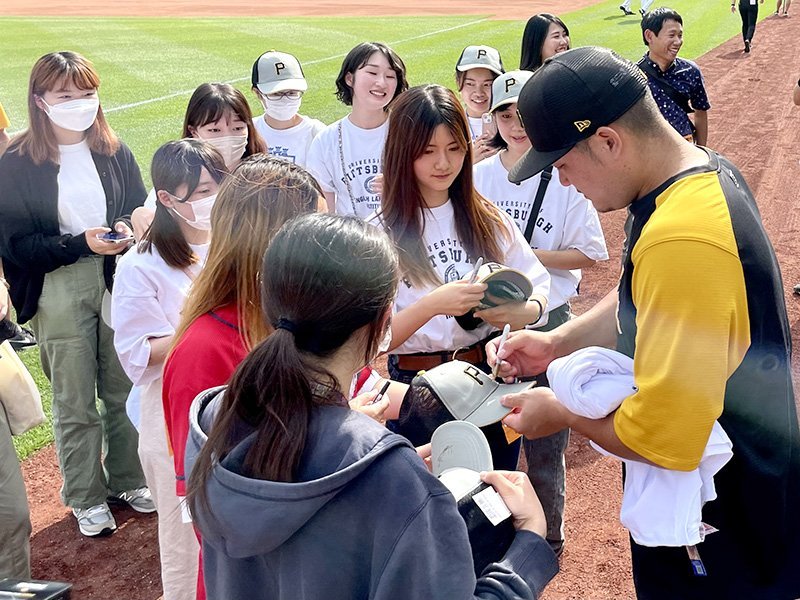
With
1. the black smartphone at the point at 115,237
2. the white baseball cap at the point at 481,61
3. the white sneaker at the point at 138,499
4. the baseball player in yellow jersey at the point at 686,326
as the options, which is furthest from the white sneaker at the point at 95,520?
the white baseball cap at the point at 481,61

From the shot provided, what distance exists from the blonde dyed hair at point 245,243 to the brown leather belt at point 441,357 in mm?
1251

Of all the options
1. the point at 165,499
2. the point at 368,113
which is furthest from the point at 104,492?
the point at 368,113

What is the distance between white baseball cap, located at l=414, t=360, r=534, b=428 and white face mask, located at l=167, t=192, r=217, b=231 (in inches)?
50.0

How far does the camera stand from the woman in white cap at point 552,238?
425cm

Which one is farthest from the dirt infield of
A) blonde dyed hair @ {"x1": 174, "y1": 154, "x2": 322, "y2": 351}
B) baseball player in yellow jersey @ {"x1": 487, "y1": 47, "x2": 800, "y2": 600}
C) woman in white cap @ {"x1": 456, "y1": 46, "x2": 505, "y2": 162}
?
blonde dyed hair @ {"x1": 174, "y1": 154, "x2": 322, "y2": 351}

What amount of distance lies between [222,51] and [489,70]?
17.0 m

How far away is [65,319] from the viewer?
459 cm

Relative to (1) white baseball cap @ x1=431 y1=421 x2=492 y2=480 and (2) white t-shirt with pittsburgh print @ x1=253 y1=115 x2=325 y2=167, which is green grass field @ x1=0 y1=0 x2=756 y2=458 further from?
(1) white baseball cap @ x1=431 y1=421 x2=492 y2=480

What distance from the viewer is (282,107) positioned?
6.11 m

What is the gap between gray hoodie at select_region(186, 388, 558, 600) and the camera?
1645 millimetres

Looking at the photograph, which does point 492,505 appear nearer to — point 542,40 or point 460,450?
point 460,450

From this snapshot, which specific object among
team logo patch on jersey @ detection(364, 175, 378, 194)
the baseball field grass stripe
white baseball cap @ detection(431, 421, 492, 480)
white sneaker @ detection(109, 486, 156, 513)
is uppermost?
white baseball cap @ detection(431, 421, 492, 480)

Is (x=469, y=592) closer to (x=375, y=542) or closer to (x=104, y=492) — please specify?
(x=375, y=542)

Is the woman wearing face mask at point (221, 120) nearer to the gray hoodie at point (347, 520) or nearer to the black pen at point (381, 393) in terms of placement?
the black pen at point (381, 393)
